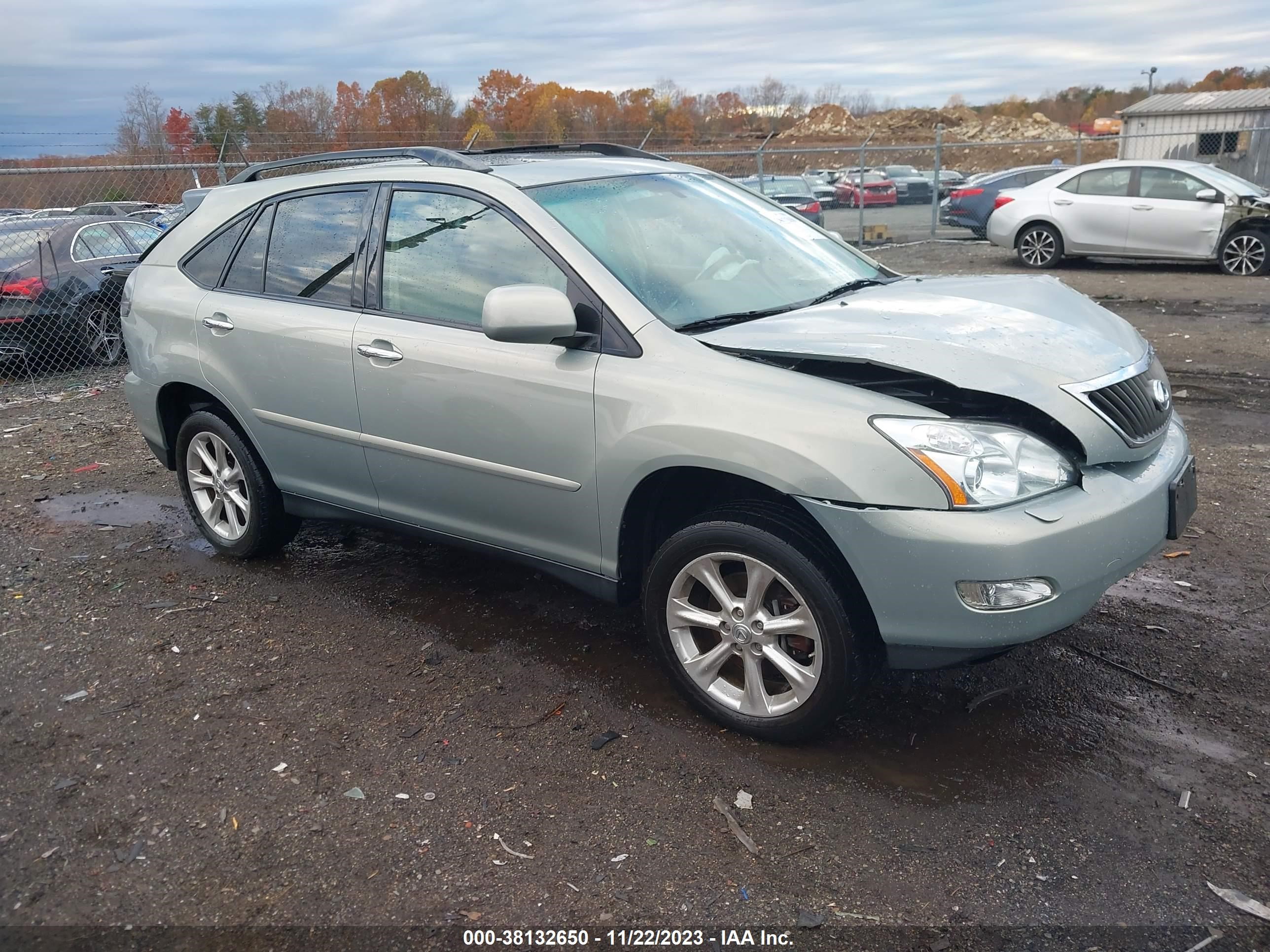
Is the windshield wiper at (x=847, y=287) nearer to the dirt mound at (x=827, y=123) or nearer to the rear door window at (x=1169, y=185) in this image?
the rear door window at (x=1169, y=185)

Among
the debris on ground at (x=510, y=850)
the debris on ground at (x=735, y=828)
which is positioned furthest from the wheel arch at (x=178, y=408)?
the debris on ground at (x=735, y=828)

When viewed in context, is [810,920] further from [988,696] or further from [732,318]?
[732,318]

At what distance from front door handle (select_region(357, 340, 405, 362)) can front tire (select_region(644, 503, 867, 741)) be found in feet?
4.32

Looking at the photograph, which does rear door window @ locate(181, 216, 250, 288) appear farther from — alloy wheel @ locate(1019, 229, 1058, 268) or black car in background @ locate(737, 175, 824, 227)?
black car in background @ locate(737, 175, 824, 227)

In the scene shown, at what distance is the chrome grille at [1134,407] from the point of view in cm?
310

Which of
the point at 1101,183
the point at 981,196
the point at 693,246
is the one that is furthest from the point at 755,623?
the point at 981,196

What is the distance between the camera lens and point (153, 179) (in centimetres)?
1434

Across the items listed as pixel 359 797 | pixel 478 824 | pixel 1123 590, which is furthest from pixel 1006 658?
pixel 359 797

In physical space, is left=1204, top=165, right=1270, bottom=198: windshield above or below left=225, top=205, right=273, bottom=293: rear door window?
below

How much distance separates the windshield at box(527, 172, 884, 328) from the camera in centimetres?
355

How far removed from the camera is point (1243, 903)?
248cm

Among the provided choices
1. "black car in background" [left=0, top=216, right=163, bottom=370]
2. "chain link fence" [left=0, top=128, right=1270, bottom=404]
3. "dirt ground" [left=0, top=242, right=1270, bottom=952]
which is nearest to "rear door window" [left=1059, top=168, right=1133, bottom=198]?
"chain link fence" [left=0, top=128, right=1270, bottom=404]

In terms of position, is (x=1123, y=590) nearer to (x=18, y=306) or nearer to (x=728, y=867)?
(x=728, y=867)

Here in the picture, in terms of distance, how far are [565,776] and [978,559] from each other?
1.41 meters
